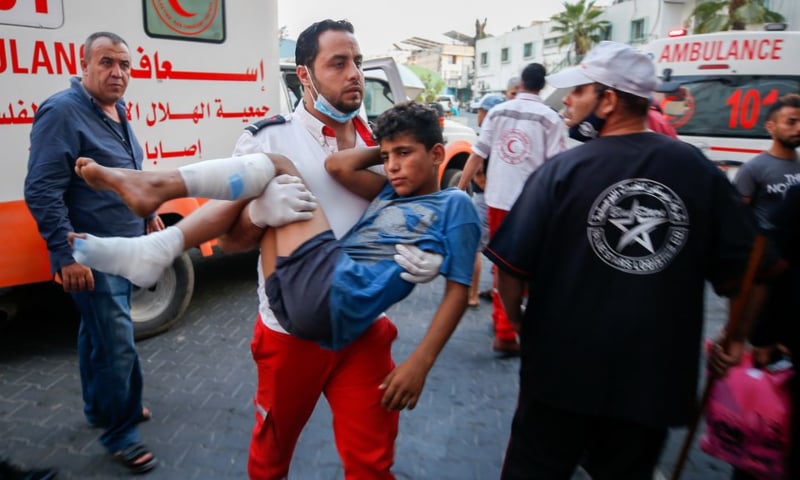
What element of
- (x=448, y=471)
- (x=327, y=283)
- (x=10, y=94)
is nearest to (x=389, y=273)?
(x=327, y=283)

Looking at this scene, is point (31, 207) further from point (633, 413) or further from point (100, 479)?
point (633, 413)

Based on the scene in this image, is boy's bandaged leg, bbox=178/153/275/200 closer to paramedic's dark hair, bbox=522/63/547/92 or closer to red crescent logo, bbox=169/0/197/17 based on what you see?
paramedic's dark hair, bbox=522/63/547/92

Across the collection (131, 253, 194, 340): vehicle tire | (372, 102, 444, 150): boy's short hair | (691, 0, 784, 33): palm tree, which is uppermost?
(691, 0, 784, 33): palm tree

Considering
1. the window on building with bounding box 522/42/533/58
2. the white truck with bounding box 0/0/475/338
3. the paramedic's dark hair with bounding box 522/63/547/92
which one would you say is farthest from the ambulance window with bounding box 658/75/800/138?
the window on building with bounding box 522/42/533/58

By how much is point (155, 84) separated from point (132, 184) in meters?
2.98

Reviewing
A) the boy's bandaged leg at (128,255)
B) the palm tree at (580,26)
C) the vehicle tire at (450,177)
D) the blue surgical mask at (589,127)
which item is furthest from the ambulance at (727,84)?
the palm tree at (580,26)

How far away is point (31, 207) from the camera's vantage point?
257cm

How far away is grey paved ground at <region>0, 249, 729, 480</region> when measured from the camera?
287cm

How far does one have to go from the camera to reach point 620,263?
68.2 inches

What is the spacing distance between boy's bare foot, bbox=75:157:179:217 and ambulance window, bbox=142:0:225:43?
296 centimetres

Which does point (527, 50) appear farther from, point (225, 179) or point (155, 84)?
point (225, 179)

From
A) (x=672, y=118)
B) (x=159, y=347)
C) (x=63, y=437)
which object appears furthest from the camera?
(x=672, y=118)

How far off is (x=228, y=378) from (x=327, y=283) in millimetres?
2492

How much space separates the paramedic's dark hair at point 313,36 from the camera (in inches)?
78.8
